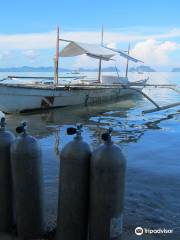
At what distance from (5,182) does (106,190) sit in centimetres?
125

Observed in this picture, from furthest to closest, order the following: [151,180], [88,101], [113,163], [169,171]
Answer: [88,101] → [169,171] → [151,180] → [113,163]

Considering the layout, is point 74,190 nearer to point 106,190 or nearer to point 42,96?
point 106,190

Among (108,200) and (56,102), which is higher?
(108,200)

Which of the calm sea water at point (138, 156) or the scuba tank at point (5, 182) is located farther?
the calm sea water at point (138, 156)

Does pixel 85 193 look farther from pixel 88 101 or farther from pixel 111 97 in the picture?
pixel 111 97

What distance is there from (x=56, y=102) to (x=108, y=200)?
20.0 metres

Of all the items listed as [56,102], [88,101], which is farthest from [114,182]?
[88,101]

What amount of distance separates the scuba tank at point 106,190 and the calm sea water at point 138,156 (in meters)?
0.99

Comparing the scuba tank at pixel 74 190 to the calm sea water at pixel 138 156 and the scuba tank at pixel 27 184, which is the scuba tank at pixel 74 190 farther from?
the calm sea water at pixel 138 156

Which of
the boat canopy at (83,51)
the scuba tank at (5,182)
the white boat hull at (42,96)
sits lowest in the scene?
the white boat hull at (42,96)

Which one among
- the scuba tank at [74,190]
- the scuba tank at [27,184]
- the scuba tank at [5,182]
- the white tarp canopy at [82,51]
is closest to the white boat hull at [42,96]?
the white tarp canopy at [82,51]

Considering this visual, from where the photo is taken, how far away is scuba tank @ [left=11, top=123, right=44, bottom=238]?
4.35 metres

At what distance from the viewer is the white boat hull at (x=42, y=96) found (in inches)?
843

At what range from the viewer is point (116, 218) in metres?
4.23
